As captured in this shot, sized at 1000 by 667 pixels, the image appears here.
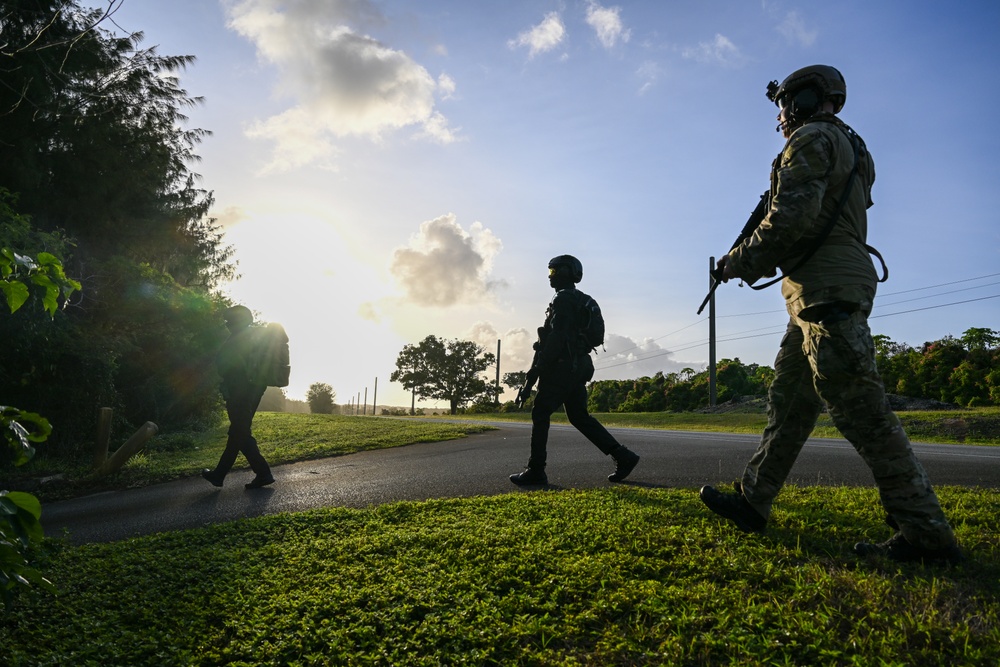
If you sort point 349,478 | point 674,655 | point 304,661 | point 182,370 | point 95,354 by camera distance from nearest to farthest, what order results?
1. point 674,655
2. point 304,661
3. point 349,478
4. point 95,354
5. point 182,370

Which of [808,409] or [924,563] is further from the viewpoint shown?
[808,409]

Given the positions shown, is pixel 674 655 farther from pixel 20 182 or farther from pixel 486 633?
pixel 20 182

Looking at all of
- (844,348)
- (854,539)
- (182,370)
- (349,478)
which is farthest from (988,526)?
(182,370)

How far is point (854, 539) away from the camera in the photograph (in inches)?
134

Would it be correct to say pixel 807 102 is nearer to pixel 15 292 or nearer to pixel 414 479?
pixel 15 292

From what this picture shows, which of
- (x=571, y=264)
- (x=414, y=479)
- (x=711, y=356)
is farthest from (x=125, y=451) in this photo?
(x=711, y=356)

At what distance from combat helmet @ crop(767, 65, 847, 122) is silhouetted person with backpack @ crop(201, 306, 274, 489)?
5.63 m

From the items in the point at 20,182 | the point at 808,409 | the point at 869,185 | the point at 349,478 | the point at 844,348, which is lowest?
the point at 349,478

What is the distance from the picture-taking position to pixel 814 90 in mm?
3412

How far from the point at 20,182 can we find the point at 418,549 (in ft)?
46.9

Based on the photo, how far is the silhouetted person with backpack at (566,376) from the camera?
6.09m

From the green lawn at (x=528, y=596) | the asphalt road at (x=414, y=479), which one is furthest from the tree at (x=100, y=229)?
the green lawn at (x=528, y=596)

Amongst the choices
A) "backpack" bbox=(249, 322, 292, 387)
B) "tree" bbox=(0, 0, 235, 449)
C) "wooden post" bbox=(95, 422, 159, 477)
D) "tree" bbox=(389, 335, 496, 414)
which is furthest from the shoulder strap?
"tree" bbox=(389, 335, 496, 414)

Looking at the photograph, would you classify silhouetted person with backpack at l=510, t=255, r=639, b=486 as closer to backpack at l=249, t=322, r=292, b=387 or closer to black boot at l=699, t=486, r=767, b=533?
black boot at l=699, t=486, r=767, b=533
